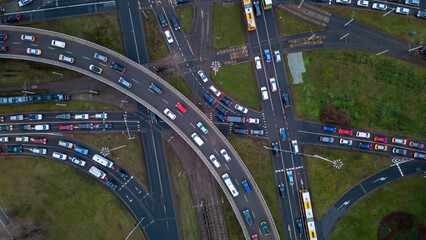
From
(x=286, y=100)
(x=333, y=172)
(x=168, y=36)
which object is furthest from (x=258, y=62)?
(x=333, y=172)

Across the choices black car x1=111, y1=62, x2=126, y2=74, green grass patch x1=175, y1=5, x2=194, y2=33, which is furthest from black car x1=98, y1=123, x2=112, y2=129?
green grass patch x1=175, y1=5, x2=194, y2=33

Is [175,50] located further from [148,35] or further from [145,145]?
[145,145]

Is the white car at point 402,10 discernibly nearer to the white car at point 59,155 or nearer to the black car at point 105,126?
the black car at point 105,126

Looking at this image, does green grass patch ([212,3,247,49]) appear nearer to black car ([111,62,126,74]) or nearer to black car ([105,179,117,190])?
black car ([111,62,126,74])

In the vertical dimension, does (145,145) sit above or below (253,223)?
above

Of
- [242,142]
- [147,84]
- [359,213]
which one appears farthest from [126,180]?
[359,213]

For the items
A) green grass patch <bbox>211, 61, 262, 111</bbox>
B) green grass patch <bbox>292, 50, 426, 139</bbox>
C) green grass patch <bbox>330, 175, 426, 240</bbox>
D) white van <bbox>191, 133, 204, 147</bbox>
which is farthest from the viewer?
green grass patch <bbox>211, 61, 262, 111</bbox>
